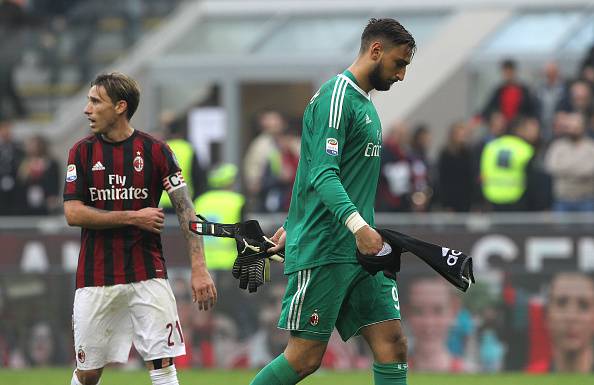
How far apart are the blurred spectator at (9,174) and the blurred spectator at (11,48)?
3.74 m

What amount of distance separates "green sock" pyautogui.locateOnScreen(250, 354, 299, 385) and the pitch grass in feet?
15.5

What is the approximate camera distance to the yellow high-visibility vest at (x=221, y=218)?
1400 centimetres

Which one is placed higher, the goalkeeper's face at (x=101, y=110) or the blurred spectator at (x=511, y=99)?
the blurred spectator at (x=511, y=99)

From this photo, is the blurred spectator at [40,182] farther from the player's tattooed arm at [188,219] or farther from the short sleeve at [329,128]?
the short sleeve at [329,128]

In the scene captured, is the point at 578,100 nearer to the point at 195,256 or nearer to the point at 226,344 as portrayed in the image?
the point at 226,344

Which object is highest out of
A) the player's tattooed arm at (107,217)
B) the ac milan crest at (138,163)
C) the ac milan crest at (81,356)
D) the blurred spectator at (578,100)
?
the blurred spectator at (578,100)

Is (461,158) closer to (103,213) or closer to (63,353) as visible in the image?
(63,353)

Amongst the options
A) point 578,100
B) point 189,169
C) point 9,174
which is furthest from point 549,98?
point 9,174

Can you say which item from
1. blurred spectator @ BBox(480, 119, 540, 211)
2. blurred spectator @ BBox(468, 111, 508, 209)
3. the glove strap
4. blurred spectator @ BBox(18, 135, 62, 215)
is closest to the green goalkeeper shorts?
the glove strap

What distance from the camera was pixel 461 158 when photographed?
1597 centimetres

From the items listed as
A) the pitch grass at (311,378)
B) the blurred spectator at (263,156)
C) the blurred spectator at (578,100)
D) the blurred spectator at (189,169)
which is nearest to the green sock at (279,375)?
the pitch grass at (311,378)

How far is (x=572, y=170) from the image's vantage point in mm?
14844

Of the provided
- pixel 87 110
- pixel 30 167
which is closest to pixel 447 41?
pixel 30 167

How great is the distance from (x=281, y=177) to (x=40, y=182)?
2.87 m
